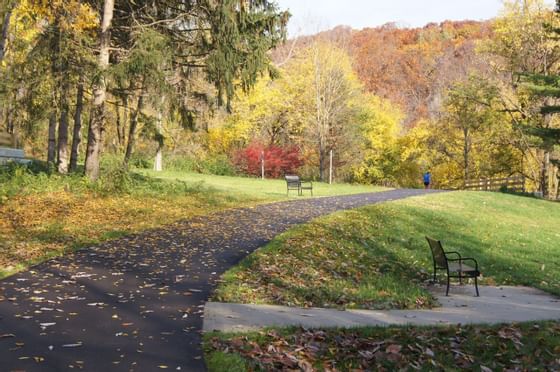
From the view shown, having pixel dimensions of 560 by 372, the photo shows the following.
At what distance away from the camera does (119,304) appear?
6156 mm

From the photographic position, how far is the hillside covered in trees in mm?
15625

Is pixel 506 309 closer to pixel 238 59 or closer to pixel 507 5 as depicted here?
pixel 238 59

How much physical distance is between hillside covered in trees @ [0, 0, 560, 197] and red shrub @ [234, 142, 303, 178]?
4.5 inches

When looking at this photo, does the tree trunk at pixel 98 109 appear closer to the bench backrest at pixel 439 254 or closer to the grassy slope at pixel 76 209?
the grassy slope at pixel 76 209

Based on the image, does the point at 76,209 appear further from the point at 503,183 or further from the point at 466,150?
the point at 466,150

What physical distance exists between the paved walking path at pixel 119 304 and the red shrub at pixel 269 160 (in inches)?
1083

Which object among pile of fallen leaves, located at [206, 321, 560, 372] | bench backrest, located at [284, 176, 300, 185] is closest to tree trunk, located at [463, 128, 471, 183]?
bench backrest, located at [284, 176, 300, 185]

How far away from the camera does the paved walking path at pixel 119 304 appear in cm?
449

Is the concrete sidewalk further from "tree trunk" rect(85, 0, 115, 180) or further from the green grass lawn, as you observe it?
the green grass lawn

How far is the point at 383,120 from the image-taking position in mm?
42562

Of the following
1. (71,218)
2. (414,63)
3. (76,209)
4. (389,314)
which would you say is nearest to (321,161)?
(76,209)

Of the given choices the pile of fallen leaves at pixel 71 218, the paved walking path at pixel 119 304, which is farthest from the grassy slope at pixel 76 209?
the paved walking path at pixel 119 304

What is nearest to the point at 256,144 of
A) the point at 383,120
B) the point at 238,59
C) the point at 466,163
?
the point at 383,120

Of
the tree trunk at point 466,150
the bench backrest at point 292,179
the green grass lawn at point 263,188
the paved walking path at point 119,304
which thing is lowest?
the paved walking path at point 119,304
